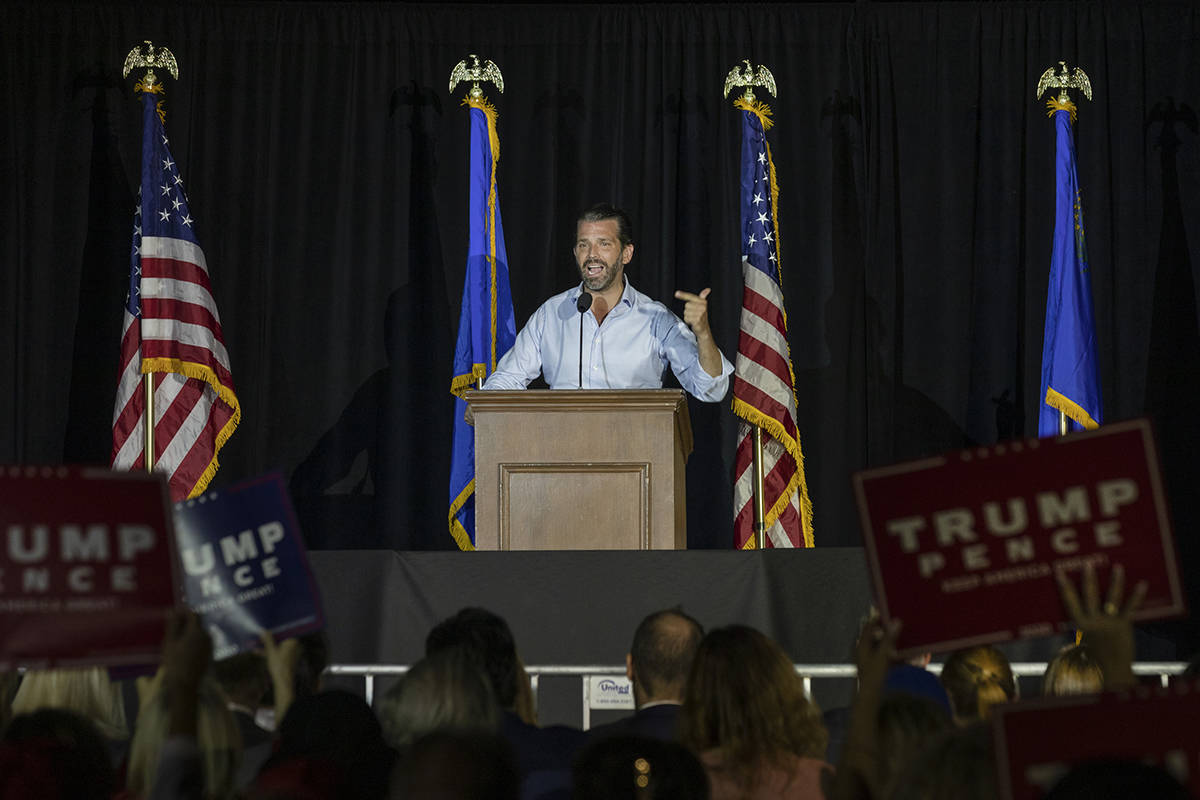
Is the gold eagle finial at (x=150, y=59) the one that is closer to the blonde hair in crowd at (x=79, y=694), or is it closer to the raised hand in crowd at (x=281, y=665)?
the blonde hair in crowd at (x=79, y=694)

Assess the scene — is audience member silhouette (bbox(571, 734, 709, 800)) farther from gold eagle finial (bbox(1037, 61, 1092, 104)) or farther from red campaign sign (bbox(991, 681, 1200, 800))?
gold eagle finial (bbox(1037, 61, 1092, 104))

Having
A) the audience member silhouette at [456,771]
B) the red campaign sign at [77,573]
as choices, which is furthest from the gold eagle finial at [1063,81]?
the audience member silhouette at [456,771]

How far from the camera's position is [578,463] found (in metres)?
5.88

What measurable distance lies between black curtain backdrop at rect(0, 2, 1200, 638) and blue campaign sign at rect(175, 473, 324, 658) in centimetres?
594

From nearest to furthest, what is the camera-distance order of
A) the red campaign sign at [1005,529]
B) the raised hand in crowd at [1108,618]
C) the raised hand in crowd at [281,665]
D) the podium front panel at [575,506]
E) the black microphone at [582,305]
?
the raised hand in crowd at [1108,618] → the red campaign sign at [1005,529] → the raised hand in crowd at [281,665] → the podium front panel at [575,506] → the black microphone at [582,305]

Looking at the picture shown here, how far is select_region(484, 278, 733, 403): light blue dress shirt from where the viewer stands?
6898 millimetres

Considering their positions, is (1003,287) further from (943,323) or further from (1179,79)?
(1179,79)

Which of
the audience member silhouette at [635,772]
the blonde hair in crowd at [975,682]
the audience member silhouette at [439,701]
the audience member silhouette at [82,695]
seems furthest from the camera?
the blonde hair in crowd at [975,682]

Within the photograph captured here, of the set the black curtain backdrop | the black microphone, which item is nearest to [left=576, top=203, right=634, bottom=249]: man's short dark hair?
the black microphone

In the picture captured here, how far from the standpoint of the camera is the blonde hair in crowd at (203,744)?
2281mm

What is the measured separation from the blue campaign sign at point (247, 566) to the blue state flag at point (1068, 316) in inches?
228

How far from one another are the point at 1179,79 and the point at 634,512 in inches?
201

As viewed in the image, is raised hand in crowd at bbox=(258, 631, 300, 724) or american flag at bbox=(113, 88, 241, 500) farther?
american flag at bbox=(113, 88, 241, 500)

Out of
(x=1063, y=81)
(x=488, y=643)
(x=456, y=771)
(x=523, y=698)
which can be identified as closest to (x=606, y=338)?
(x=1063, y=81)
